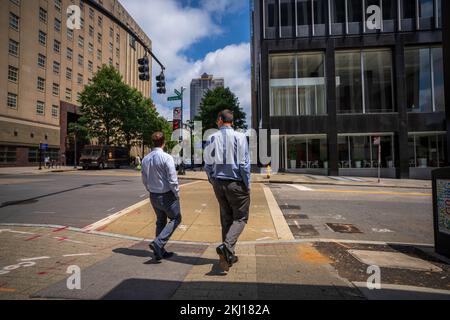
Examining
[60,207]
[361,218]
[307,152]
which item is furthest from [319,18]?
[60,207]

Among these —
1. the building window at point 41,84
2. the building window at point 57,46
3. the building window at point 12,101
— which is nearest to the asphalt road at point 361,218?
the building window at point 12,101

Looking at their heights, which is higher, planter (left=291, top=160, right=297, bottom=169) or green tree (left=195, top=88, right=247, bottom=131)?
green tree (left=195, top=88, right=247, bottom=131)

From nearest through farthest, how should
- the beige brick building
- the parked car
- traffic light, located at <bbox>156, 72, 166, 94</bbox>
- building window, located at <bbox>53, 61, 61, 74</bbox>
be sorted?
traffic light, located at <bbox>156, 72, 166, 94</bbox> < the parked car < the beige brick building < building window, located at <bbox>53, 61, 61, 74</bbox>

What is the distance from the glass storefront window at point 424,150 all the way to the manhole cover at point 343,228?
22227mm

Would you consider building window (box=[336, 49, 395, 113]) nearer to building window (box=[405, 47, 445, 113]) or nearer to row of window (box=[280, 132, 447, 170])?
building window (box=[405, 47, 445, 113])

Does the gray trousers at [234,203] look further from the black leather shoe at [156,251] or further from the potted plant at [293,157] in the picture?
the potted plant at [293,157]

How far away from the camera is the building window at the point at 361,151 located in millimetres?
25312

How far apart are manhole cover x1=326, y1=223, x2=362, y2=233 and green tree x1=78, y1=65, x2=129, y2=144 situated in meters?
37.3

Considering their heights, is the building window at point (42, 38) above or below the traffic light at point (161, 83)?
above

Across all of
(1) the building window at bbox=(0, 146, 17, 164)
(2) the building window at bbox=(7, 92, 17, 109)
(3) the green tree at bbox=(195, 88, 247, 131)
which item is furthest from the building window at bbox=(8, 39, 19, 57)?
(3) the green tree at bbox=(195, 88, 247, 131)

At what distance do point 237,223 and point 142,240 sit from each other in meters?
2.40

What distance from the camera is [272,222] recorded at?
713 centimetres

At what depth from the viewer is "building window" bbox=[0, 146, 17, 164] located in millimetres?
32875

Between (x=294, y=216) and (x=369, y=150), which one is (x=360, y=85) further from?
(x=294, y=216)
